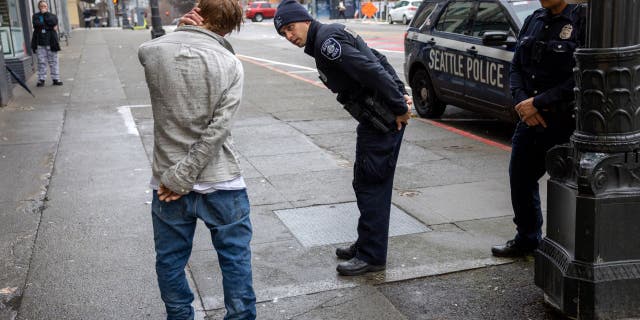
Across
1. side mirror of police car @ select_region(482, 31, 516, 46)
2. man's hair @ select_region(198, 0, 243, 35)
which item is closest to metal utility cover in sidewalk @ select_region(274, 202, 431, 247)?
man's hair @ select_region(198, 0, 243, 35)

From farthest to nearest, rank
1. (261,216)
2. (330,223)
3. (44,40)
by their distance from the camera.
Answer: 1. (44,40)
2. (261,216)
3. (330,223)

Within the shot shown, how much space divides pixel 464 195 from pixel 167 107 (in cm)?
390

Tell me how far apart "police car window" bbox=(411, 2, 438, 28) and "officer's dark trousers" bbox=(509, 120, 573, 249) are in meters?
6.26

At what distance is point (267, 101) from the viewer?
41.9ft

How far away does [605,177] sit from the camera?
3535mm

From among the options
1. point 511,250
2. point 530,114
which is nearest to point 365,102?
point 530,114

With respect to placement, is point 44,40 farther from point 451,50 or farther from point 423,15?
point 451,50

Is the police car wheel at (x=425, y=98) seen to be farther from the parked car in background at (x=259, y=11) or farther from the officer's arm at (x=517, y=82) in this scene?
the parked car in background at (x=259, y=11)

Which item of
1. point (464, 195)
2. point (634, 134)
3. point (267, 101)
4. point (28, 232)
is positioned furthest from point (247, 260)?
point (267, 101)

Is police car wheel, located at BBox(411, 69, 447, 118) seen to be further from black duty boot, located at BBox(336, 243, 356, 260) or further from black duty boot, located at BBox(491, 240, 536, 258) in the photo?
black duty boot, located at BBox(336, 243, 356, 260)

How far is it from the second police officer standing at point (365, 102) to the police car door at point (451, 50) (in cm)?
513

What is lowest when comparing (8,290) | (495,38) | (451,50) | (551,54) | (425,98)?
(8,290)

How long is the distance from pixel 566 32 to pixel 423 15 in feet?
21.9

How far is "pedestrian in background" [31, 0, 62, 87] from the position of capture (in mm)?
15203
